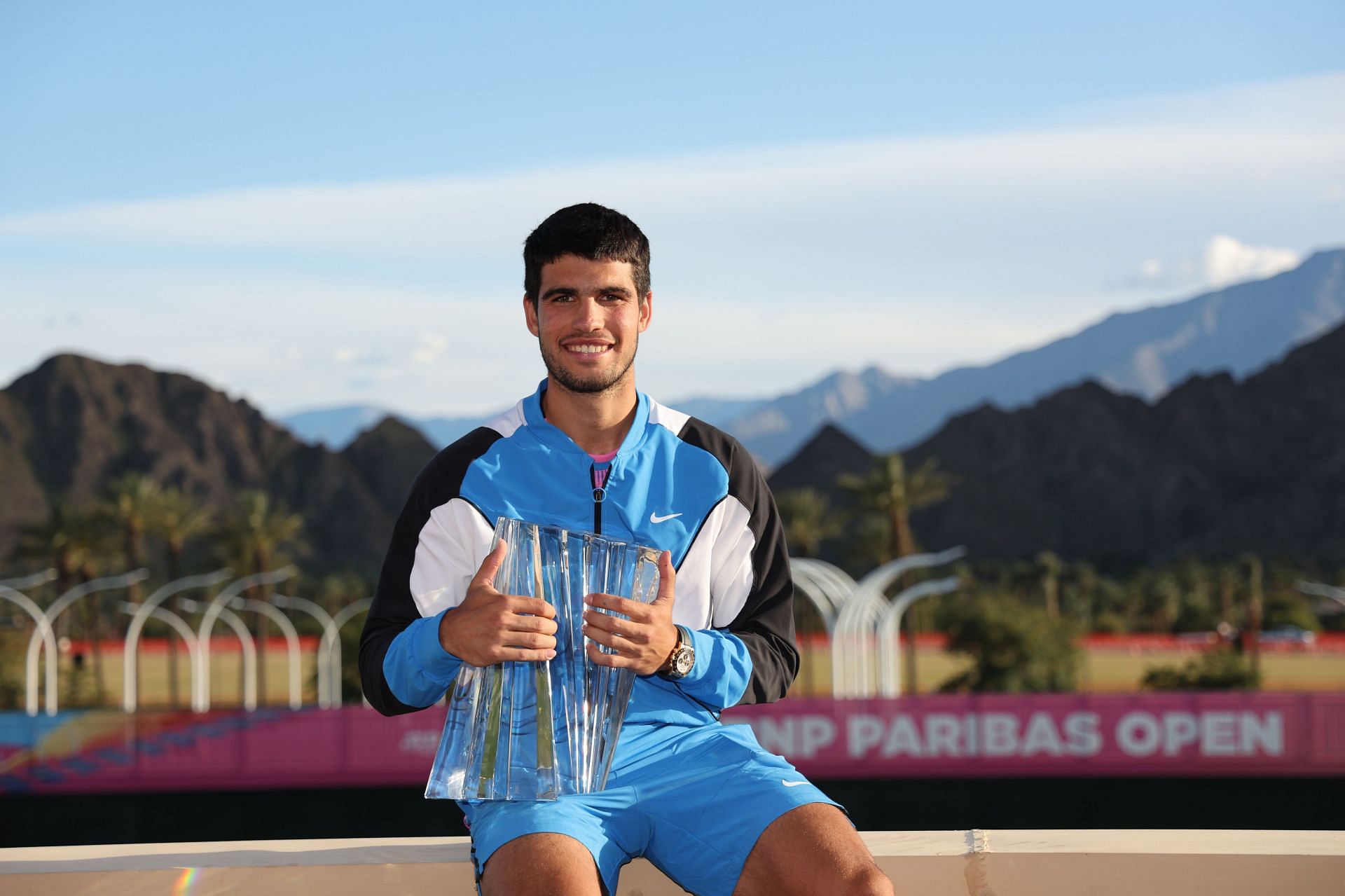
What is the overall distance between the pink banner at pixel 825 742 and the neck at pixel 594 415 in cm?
2176

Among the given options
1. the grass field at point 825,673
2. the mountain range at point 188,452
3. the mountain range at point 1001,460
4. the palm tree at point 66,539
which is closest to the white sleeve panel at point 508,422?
the grass field at point 825,673

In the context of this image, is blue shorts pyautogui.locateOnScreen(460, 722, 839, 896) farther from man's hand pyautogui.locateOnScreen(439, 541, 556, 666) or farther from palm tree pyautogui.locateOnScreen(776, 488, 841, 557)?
palm tree pyautogui.locateOnScreen(776, 488, 841, 557)

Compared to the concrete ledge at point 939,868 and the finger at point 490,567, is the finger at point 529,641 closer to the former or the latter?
the finger at point 490,567

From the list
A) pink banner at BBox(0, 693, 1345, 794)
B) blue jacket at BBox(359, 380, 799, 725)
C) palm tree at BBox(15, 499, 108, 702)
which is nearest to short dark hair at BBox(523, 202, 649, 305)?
blue jacket at BBox(359, 380, 799, 725)

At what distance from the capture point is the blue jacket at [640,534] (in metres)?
3.79

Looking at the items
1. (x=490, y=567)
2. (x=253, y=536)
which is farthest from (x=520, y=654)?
(x=253, y=536)

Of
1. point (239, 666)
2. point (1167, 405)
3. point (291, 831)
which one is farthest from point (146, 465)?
point (291, 831)

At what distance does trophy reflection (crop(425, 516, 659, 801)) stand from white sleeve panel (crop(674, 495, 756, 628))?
0.27 m

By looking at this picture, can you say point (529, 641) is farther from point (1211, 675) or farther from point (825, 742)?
point (1211, 675)

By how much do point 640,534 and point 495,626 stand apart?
23.5 inches

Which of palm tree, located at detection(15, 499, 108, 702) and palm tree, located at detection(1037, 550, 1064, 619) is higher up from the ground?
palm tree, located at detection(15, 499, 108, 702)

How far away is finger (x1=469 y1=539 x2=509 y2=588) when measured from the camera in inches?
138

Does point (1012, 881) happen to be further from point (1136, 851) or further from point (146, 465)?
point (146, 465)

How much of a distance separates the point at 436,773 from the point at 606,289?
1.27 meters
